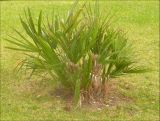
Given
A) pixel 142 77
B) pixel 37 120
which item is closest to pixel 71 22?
pixel 37 120

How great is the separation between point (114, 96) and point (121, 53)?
0.74 metres

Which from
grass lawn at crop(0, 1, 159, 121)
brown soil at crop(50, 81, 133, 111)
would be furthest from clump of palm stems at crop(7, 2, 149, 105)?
grass lawn at crop(0, 1, 159, 121)

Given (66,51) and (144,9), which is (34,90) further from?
(144,9)

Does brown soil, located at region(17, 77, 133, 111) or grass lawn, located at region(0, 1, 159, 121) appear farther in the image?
brown soil, located at region(17, 77, 133, 111)

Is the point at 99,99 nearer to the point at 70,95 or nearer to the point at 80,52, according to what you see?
the point at 70,95

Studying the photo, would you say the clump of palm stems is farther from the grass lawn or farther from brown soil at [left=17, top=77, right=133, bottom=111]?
the grass lawn

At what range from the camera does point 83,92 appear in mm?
6613

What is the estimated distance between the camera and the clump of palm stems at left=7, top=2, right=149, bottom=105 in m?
6.40

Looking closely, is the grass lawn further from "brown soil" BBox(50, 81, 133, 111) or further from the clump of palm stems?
the clump of palm stems

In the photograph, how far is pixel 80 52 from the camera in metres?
6.43

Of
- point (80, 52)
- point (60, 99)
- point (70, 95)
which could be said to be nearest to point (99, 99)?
point (70, 95)

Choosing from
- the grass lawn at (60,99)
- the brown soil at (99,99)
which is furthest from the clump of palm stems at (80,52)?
the grass lawn at (60,99)

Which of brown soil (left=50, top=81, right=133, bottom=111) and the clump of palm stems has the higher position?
the clump of palm stems

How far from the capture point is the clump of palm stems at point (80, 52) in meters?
6.40
